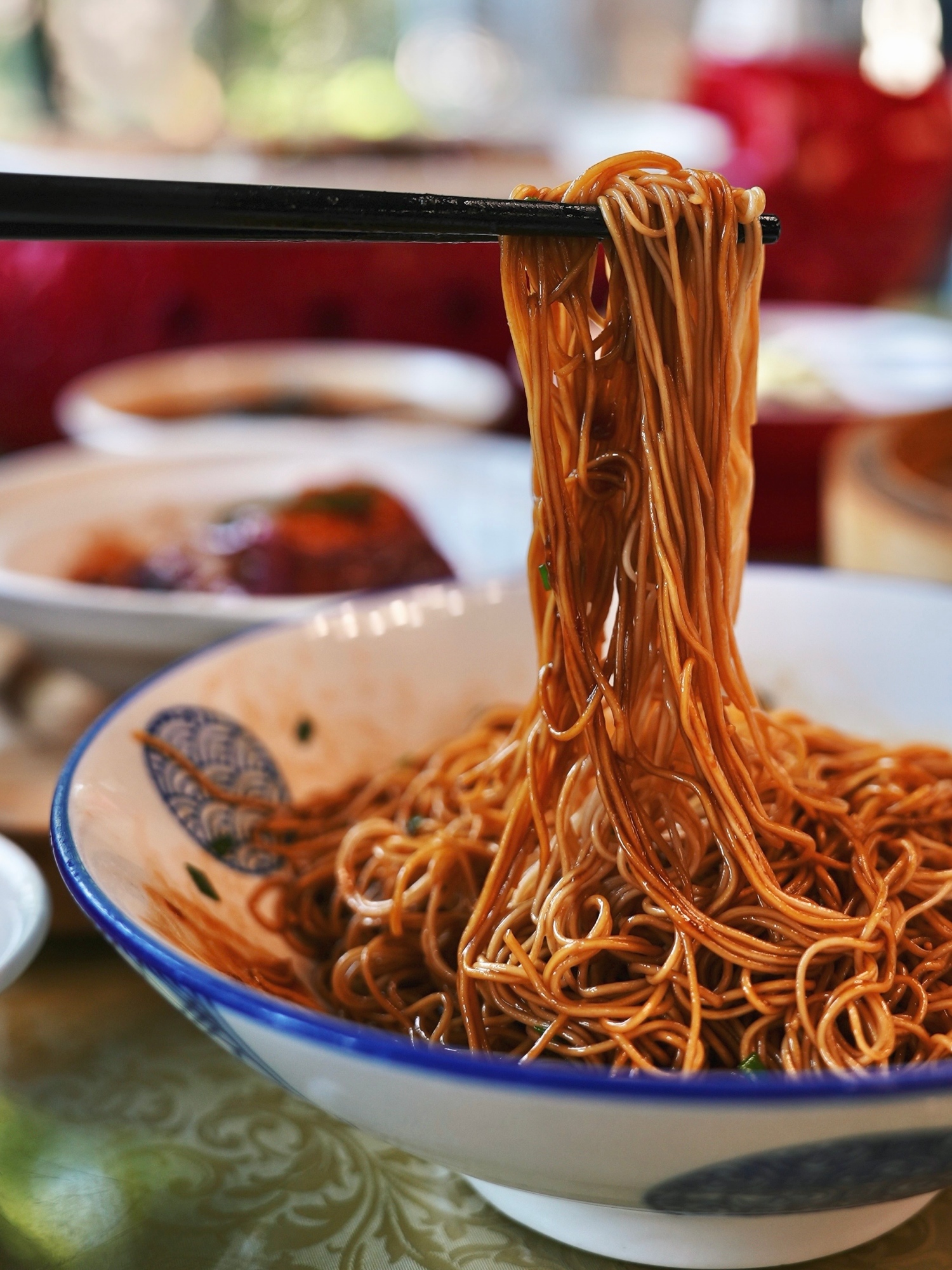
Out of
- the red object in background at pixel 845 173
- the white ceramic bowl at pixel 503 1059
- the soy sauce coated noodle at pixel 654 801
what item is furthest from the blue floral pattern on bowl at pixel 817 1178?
the red object in background at pixel 845 173

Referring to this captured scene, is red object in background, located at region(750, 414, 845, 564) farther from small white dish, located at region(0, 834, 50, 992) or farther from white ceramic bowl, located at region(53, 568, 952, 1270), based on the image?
small white dish, located at region(0, 834, 50, 992)

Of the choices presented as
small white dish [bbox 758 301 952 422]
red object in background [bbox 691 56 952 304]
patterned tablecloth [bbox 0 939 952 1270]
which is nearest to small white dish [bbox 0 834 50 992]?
patterned tablecloth [bbox 0 939 952 1270]

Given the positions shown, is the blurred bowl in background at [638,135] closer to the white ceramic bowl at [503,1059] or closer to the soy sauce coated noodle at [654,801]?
the white ceramic bowl at [503,1059]

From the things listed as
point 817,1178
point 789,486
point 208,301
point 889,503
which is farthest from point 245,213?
point 208,301

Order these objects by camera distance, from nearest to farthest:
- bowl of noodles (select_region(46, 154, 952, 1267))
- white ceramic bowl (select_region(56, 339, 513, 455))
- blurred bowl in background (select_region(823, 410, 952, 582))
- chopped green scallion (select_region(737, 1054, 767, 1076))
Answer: bowl of noodles (select_region(46, 154, 952, 1267)), chopped green scallion (select_region(737, 1054, 767, 1076)), blurred bowl in background (select_region(823, 410, 952, 582)), white ceramic bowl (select_region(56, 339, 513, 455))

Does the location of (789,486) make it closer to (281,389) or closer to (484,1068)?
(281,389)
